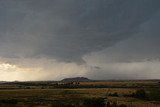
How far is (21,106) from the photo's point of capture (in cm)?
7862

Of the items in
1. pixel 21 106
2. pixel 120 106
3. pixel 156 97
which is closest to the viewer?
pixel 120 106

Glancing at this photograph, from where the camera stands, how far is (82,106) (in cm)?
7800

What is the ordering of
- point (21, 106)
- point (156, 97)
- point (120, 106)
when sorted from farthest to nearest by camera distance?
point (156, 97) < point (21, 106) < point (120, 106)

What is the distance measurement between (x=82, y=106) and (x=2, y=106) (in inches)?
795

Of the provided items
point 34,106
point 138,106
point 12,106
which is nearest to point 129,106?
point 138,106

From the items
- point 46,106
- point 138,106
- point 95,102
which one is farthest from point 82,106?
point 138,106

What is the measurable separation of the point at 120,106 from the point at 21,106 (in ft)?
83.9

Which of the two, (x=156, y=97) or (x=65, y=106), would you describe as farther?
(x=156, y=97)

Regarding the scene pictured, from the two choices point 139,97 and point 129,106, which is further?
point 139,97

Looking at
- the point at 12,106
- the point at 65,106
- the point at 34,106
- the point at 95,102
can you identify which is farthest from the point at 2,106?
the point at 95,102

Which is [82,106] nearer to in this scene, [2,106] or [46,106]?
[46,106]

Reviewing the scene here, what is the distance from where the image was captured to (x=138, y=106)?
80.0m

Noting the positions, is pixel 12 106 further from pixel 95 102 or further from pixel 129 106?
pixel 129 106

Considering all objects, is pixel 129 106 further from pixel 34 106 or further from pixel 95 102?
pixel 34 106
